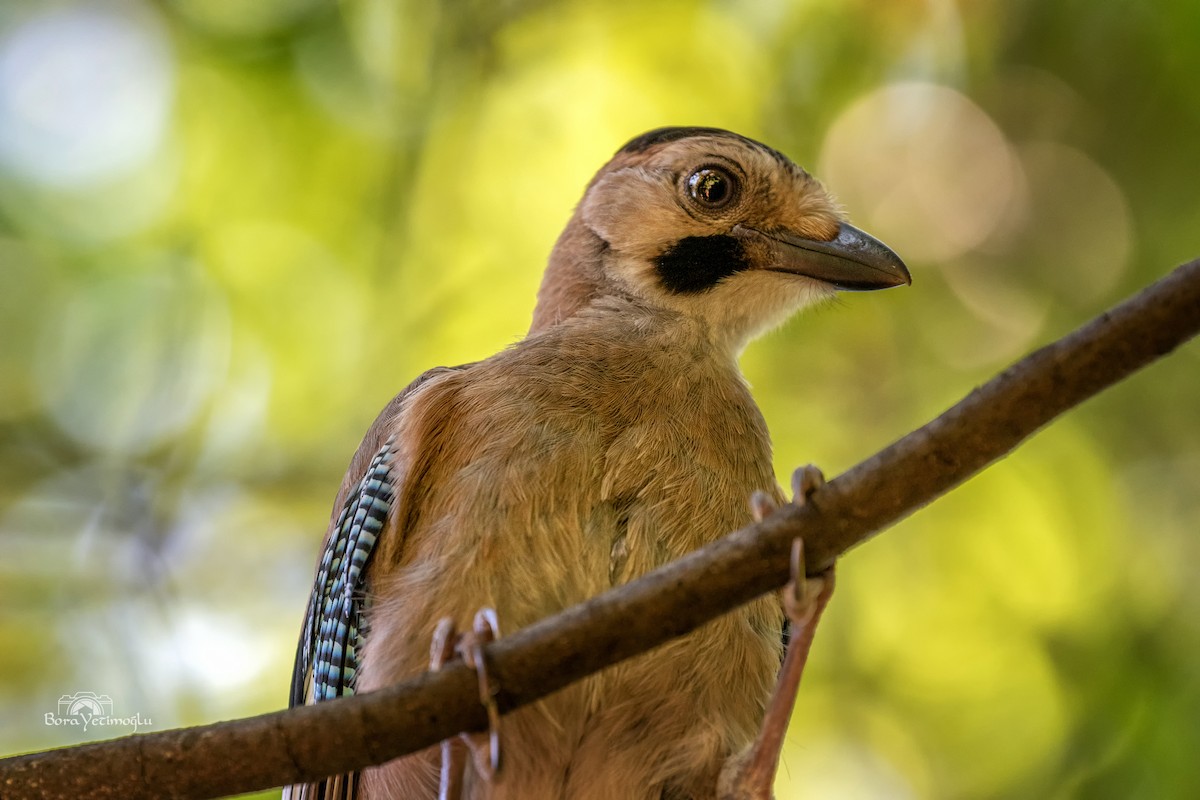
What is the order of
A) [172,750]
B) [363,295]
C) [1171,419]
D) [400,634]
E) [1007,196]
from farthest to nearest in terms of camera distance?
[1007,196], [363,295], [1171,419], [400,634], [172,750]

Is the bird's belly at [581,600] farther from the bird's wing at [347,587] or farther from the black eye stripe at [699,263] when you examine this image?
the black eye stripe at [699,263]

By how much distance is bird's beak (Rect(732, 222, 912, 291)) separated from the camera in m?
5.69

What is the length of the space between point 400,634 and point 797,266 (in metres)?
2.45

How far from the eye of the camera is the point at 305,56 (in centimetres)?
796

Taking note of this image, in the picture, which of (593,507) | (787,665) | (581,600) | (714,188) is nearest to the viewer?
(787,665)

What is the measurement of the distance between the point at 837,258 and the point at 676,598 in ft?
9.42

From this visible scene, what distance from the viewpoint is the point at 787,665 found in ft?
12.6

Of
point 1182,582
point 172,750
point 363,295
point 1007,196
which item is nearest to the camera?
point 172,750

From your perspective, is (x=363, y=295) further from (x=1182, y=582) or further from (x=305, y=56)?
(x=1182, y=582)

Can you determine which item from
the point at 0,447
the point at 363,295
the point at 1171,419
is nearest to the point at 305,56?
the point at 363,295

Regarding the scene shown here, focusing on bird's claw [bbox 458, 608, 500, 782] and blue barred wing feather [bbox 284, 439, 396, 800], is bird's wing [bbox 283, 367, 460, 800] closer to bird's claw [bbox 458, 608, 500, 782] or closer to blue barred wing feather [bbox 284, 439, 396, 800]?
blue barred wing feather [bbox 284, 439, 396, 800]

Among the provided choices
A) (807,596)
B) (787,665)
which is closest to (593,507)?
(787,665)
